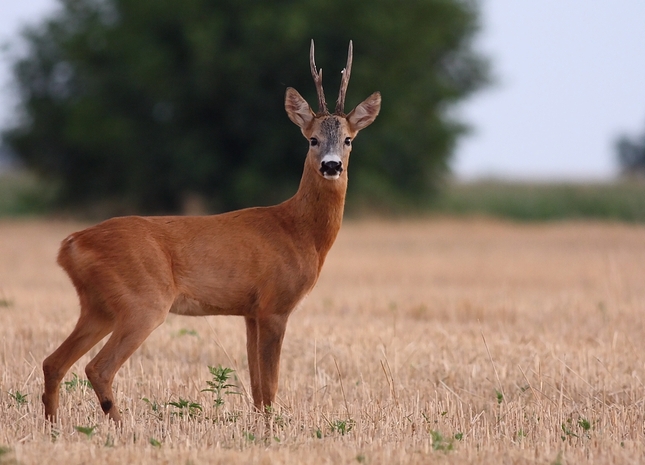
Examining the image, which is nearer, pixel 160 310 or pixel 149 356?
pixel 160 310

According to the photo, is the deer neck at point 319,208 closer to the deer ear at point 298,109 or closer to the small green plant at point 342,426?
the deer ear at point 298,109

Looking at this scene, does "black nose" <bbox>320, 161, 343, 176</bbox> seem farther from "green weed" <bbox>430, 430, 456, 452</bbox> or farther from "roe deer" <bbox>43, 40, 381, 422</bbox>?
"green weed" <bbox>430, 430, 456, 452</bbox>

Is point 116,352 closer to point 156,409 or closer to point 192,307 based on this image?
point 156,409

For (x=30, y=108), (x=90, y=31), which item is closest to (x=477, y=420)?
(x=90, y=31)

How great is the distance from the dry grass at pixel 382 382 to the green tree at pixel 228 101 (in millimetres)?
15742

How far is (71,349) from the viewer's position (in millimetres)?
6957

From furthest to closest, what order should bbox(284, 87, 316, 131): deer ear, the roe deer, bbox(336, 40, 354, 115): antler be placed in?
bbox(284, 87, 316, 131): deer ear < bbox(336, 40, 354, 115): antler < the roe deer

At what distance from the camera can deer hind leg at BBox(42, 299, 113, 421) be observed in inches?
271

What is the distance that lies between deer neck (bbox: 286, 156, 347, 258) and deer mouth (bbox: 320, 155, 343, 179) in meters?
0.32

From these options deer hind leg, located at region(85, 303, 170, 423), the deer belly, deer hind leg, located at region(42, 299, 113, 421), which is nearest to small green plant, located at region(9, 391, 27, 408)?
deer hind leg, located at region(42, 299, 113, 421)

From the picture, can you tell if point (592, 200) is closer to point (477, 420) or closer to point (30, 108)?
point (30, 108)

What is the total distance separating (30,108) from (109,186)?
4.77m

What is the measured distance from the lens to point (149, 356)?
9352mm

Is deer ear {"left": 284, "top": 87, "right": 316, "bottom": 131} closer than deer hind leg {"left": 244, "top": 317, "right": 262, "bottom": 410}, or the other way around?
deer hind leg {"left": 244, "top": 317, "right": 262, "bottom": 410}
